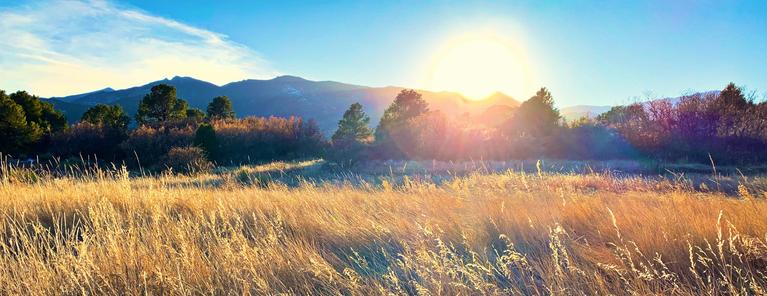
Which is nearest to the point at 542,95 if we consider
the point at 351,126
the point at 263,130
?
the point at 351,126

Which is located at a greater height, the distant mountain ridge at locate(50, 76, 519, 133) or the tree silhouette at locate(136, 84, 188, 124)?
the distant mountain ridge at locate(50, 76, 519, 133)

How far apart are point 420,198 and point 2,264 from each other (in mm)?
3790

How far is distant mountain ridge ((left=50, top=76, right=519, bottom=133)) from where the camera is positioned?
14750 centimetres

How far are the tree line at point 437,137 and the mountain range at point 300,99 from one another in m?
92.6

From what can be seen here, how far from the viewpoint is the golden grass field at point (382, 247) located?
7.77 ft

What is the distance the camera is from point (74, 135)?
89.8 ft

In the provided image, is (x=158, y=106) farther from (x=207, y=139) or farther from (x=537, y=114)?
(x=537, y=114)

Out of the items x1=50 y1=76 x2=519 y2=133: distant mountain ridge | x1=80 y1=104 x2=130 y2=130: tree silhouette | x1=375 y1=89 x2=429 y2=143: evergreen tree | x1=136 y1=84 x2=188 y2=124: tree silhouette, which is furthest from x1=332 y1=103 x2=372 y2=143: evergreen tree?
x1=50 y1=76 x2=519 y2=133: distant mountain ridge

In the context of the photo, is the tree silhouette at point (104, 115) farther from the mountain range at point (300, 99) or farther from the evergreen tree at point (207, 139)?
the mountain range at point (300, 99)

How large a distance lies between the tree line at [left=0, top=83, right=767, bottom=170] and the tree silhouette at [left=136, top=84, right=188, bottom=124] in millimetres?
2644

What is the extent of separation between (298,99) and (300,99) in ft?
3.02

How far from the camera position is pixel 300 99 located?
541ft

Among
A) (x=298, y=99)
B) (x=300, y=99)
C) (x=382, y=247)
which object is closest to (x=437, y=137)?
(x=382, y=247)

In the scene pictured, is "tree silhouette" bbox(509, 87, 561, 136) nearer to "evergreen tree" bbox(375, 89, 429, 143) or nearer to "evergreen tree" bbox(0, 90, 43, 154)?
"evergreen tree" bbox(375, 89, 429, 143)
